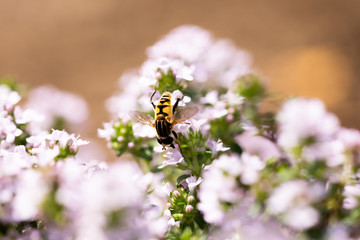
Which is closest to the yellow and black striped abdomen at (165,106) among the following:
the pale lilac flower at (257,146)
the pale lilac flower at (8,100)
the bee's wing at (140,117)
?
the bee's wing at (140,117)

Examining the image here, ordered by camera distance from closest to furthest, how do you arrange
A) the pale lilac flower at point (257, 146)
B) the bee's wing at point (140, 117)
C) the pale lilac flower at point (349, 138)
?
the pale lilac flower at point (349, 138)
the bee's wing at point (140, 117)
the pale lilac flower at point (257, 146)

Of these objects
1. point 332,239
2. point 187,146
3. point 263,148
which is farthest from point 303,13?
point 332,239

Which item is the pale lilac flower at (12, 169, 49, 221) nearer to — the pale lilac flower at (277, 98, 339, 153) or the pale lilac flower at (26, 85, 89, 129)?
the pale lilac flower at (277, 98, 339, 153)

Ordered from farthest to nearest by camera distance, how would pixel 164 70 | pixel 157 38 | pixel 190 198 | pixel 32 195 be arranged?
1. pixel 157 38
2. pixel 164 70
3. pixel 190 198
4. pixel 32 195

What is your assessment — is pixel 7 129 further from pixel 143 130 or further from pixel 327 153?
pixel 327 153

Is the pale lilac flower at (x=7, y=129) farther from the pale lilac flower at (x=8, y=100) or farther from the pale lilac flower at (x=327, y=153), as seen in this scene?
the pale lilac flower at (x=327, y=153)

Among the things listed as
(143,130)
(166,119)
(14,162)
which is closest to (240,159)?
(166,119)

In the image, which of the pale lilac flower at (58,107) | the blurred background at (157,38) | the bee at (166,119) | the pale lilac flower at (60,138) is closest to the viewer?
the pale lilac flower at (60,138)
